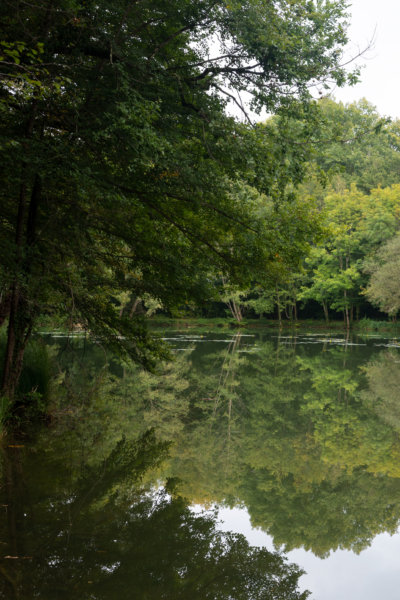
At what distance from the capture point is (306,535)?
464 centimetres

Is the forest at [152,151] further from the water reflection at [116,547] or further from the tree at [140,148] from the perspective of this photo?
the water reflection at [116,547]

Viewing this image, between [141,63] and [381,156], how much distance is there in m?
56.0

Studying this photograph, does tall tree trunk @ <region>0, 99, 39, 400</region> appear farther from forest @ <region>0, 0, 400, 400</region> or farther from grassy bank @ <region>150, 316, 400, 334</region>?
grassy bank @ <region>150, 316, 400, 334</region>

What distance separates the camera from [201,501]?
5199 millimetres

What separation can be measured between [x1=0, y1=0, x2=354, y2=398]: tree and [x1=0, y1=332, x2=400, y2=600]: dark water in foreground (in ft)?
5.07

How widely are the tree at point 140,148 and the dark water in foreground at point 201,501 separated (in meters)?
1.55

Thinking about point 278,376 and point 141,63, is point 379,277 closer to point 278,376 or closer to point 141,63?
point 278,376

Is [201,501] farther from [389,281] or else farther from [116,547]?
[389,281]

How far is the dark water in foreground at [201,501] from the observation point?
366 centimetres

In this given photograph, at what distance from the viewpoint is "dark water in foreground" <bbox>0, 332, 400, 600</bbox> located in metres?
3.66

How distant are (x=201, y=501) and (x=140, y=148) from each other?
372 cm

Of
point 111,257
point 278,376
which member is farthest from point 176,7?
point 278,376

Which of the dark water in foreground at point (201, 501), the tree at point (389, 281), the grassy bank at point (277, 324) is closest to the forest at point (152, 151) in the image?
the dark water in foreground at point (201, 501)

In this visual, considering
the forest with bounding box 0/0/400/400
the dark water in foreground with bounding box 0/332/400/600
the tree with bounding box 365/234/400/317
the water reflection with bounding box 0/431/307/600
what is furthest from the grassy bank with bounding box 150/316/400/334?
the water reflection with bounding box 0/431/307/600
